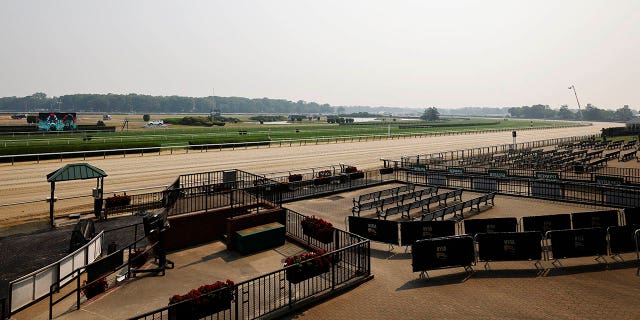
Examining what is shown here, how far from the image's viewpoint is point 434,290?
440 inches

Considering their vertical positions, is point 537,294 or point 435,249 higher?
point 435,249

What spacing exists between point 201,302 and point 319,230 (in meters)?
5.66

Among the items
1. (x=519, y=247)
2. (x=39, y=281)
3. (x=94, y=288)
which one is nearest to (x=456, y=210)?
(x=519, y=247)

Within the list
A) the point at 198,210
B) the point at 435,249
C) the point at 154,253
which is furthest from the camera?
the point at 198,210

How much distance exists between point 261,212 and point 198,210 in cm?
257

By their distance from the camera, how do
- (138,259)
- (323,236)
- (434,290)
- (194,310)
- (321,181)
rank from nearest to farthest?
(194,310), (434,290), (138,259), (323,236), (321,181)

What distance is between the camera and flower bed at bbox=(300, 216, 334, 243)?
13672 mm

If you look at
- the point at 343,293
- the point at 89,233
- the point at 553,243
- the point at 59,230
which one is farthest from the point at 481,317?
the point at 59,230

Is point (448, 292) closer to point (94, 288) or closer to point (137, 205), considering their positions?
point (94, 288)

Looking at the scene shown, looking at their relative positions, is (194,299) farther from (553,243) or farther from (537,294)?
(553,243)

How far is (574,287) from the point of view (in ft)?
36.6

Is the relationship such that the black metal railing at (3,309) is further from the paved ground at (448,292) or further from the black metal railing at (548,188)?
the black metal railing at (548,188)

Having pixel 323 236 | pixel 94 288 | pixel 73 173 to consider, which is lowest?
pixel 94 288

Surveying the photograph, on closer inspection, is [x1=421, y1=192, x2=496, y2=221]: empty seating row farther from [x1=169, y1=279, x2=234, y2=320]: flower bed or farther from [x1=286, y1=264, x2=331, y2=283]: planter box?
[x1=169, y1=279, x2=234, y2=320]: flower bed
